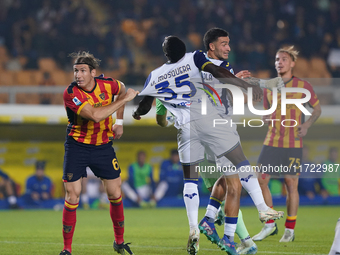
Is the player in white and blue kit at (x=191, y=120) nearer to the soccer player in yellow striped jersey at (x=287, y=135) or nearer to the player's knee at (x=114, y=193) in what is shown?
the player's knee at (x=114, y=193)

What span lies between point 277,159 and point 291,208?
0.71m

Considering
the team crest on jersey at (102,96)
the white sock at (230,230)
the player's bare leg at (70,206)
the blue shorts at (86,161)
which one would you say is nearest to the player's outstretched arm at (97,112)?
the team crest on jersey at (102,96)

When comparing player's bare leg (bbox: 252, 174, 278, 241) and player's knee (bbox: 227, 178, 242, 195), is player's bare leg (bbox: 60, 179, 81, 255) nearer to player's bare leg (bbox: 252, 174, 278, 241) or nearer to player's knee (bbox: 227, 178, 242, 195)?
player's knee (bbox: 227, 178, 242, 195)

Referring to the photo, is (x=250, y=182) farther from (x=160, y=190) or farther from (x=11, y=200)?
(x=11, y=200)

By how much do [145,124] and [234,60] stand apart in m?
5.20

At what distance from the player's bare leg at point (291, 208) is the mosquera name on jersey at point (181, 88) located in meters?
2.07

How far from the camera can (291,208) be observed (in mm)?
6801

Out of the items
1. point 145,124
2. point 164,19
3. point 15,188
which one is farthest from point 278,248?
point 164,19

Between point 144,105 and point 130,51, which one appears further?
point 130,51

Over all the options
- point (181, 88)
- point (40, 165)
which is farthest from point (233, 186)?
point (40, 165)

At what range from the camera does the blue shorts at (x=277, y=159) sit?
7020 millimetres

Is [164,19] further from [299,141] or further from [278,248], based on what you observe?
[278,248]

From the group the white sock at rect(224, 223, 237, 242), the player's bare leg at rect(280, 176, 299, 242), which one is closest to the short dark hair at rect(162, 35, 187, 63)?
the white sock at rect(224, 223, 237, 242)

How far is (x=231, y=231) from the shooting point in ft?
17.0
